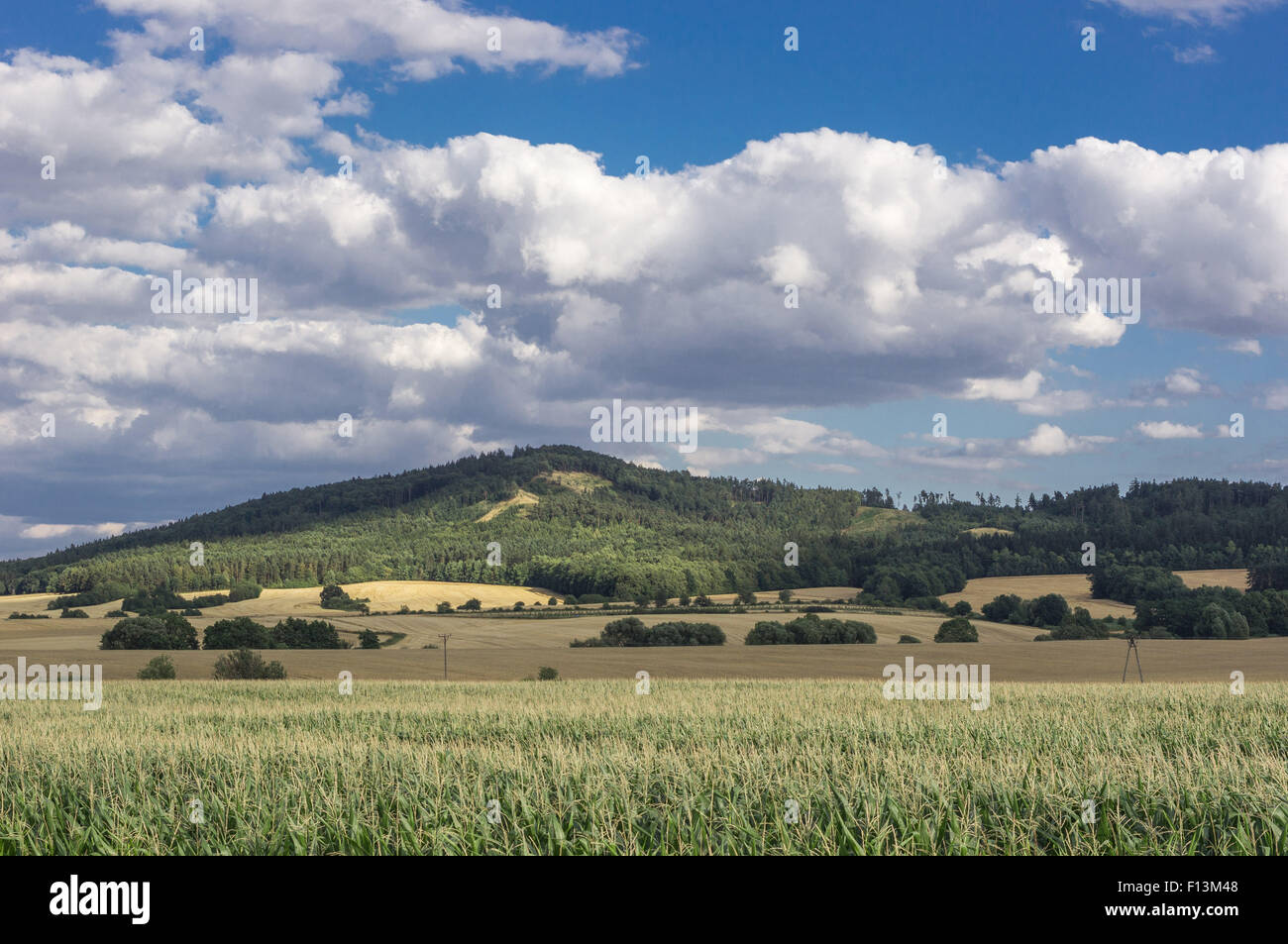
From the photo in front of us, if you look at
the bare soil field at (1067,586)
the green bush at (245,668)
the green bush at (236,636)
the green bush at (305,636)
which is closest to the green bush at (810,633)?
the green bush at (305,636)

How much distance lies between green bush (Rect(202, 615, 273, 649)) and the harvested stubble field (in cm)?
7962

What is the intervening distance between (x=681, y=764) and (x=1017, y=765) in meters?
5.38

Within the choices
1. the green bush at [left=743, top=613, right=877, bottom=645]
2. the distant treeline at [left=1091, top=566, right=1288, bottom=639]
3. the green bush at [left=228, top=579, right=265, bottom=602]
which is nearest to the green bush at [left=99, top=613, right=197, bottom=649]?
the green bush at [left=743, top=613, right=877, bottom=645]

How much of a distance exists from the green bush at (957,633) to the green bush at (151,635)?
8354 cm

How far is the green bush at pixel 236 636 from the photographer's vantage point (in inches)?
3878

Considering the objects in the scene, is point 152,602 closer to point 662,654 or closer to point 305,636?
point 305,636

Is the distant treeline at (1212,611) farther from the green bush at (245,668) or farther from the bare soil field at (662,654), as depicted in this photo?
the green bush at (245,668)

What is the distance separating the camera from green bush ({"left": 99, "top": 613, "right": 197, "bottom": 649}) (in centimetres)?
9712

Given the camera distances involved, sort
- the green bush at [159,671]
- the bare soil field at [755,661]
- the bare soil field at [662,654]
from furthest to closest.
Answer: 1. the bare soil field at [662,654]
2. the bare soil field at [755,661]
3. the green bush at [159,671]

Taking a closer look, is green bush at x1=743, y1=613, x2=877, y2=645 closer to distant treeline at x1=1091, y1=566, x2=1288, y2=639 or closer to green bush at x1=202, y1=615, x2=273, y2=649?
distant treeline at x1=1091, y1=566, x2=1288, y2=639

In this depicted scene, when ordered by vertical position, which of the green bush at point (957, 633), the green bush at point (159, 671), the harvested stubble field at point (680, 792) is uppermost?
the harvested stubble field at point (680, 792)

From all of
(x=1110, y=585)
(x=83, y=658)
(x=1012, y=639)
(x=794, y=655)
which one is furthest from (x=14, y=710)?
(x=1110, y=585)
